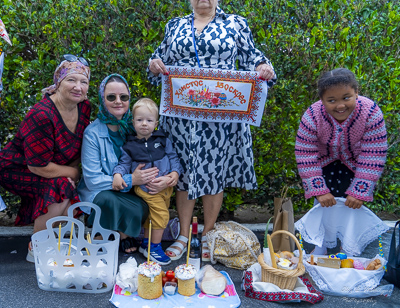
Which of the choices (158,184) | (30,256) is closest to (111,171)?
(158,184)

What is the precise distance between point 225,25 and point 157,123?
970 millimetres

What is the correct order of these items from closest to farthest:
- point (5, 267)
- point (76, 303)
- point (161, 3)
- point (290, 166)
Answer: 1. point (76, 303)
2. point (5, 267)
3. point (161, 3)
4. point (290, 166)

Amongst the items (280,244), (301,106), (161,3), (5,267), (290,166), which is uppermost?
(161,3)

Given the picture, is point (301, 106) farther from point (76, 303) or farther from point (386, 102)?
point (76, 303)

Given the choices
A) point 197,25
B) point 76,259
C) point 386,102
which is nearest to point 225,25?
point 197,25

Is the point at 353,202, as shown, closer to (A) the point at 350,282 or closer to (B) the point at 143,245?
(A) the point at 350,282

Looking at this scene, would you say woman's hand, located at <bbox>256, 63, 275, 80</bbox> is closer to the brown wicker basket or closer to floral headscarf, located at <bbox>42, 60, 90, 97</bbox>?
the brown wicker basket

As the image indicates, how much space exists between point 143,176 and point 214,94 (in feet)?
2.86

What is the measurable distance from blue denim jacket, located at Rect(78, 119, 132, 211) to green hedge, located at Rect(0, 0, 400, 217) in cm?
77

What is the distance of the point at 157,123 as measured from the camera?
11.1 ft

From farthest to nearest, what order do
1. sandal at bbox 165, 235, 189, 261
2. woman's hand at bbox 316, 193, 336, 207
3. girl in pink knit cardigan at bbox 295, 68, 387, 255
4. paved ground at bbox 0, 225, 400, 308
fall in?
sandal at bbox 165, 235, 189, 261 → woman's hand at bbox 316, 193, 336, 207 → girl in pink knit cardigan at bbox 295, 68, 387, 255 → paved ground at bbox 0, 225, 400, 308

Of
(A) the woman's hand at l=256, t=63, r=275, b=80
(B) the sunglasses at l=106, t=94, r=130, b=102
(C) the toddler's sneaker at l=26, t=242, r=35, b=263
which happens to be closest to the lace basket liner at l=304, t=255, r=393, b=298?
(A) the woman's hand at l=256, t=63, r=275, b=80

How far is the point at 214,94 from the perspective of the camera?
327cm

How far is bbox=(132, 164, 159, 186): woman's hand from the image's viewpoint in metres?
3.17
